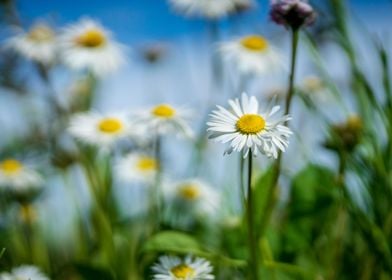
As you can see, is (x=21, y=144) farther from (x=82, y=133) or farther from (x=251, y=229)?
(x=251, y=229)

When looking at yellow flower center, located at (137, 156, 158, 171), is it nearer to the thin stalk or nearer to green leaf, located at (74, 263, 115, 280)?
the thin stalk

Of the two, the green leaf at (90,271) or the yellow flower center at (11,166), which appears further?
the yellow flower center at (11,166)

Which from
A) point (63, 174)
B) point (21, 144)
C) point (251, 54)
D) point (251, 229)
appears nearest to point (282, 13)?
point (251, 229)

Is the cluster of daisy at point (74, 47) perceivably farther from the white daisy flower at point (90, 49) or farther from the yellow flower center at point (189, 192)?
the yellow flower center at point (189, 192)

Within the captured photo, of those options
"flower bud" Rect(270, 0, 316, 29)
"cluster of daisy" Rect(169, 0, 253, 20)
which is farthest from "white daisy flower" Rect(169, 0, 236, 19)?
"flower bud" Rect(270, 0, 316, 29)

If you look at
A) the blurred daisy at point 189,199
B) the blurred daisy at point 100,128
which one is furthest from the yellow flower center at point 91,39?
the blurred daisy at point 189,199

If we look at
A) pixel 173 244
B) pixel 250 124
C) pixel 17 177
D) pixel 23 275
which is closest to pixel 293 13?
pixel 250 124

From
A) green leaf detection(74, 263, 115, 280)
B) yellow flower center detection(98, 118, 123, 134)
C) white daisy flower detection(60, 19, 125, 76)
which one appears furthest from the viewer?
white daisy flower detection(60, 19, 125, 76)
